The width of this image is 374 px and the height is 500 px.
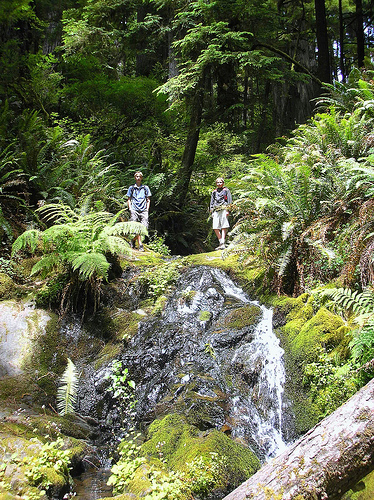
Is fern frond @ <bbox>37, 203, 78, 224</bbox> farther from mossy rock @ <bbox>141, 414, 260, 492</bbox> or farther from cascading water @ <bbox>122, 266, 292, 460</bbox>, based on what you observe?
mossy rock @ <bbox>141, 414, 260, 492</bbox>

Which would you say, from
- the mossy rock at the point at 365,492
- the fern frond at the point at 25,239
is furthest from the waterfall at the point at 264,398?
the fern frond at the point at 25,239

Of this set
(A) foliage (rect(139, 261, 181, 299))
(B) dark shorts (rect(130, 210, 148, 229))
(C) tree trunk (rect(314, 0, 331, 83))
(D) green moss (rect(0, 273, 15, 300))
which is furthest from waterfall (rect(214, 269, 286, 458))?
(C) tree trunk (rect(314, 0, 331, 83))

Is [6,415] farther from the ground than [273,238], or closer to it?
closer to it

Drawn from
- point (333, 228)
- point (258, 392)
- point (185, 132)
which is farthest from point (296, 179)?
point (185, 132)

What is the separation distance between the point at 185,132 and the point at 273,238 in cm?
835

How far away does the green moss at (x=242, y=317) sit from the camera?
17.0ft

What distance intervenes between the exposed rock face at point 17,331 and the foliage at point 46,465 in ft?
6.40

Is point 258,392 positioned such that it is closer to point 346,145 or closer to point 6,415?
point 6,415

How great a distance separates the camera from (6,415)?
4.04 m

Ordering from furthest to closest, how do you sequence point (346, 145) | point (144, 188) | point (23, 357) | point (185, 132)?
point (185, 132)
point (144, 188)
point (346, 145)
point (23, 357)

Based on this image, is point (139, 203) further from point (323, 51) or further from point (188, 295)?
point (323, 51)

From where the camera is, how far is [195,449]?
10.8ft

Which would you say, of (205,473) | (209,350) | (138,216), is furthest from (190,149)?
(205,473)

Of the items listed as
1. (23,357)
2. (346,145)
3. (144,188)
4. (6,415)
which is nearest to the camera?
(6,415)
